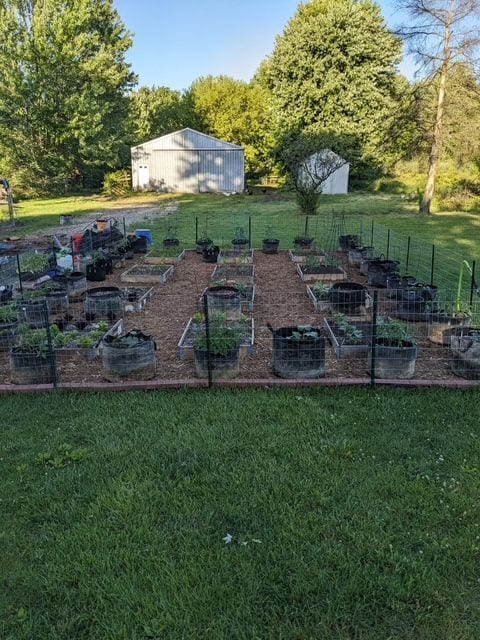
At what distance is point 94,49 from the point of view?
27.4 m

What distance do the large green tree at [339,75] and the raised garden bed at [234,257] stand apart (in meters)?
18.5

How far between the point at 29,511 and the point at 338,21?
101ft

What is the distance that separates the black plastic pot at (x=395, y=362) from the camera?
5.11 metres

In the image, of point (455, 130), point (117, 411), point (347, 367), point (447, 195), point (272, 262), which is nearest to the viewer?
point (117, 411)

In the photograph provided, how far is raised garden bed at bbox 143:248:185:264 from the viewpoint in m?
11.7

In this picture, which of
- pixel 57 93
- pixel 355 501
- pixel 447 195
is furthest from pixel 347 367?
pixel 57 93

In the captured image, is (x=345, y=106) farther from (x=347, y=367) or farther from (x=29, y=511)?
(x=29, y=511)

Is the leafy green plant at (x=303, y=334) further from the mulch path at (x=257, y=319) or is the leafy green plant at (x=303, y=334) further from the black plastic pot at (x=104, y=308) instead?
the black plastic pot at (x=104, y=308)

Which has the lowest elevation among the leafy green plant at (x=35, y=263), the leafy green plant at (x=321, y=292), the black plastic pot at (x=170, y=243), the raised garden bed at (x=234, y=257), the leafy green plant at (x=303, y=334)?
the leafy green plant at (x=321, y=292)

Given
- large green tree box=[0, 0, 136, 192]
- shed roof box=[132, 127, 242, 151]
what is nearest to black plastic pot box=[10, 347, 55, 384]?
large green tree box=[0, 0, 136, 192]

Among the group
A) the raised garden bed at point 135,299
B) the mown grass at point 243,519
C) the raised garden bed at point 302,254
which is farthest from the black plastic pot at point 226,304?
the raised garden bed at point 302,254

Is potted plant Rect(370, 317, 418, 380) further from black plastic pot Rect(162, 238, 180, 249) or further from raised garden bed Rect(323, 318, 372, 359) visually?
black plastic pot Rect(162, 238, 180, 249)

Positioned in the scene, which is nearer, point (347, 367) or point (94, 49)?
point (347, 367)

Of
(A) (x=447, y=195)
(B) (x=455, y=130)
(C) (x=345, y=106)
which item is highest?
(C) (x=345, y=106)
